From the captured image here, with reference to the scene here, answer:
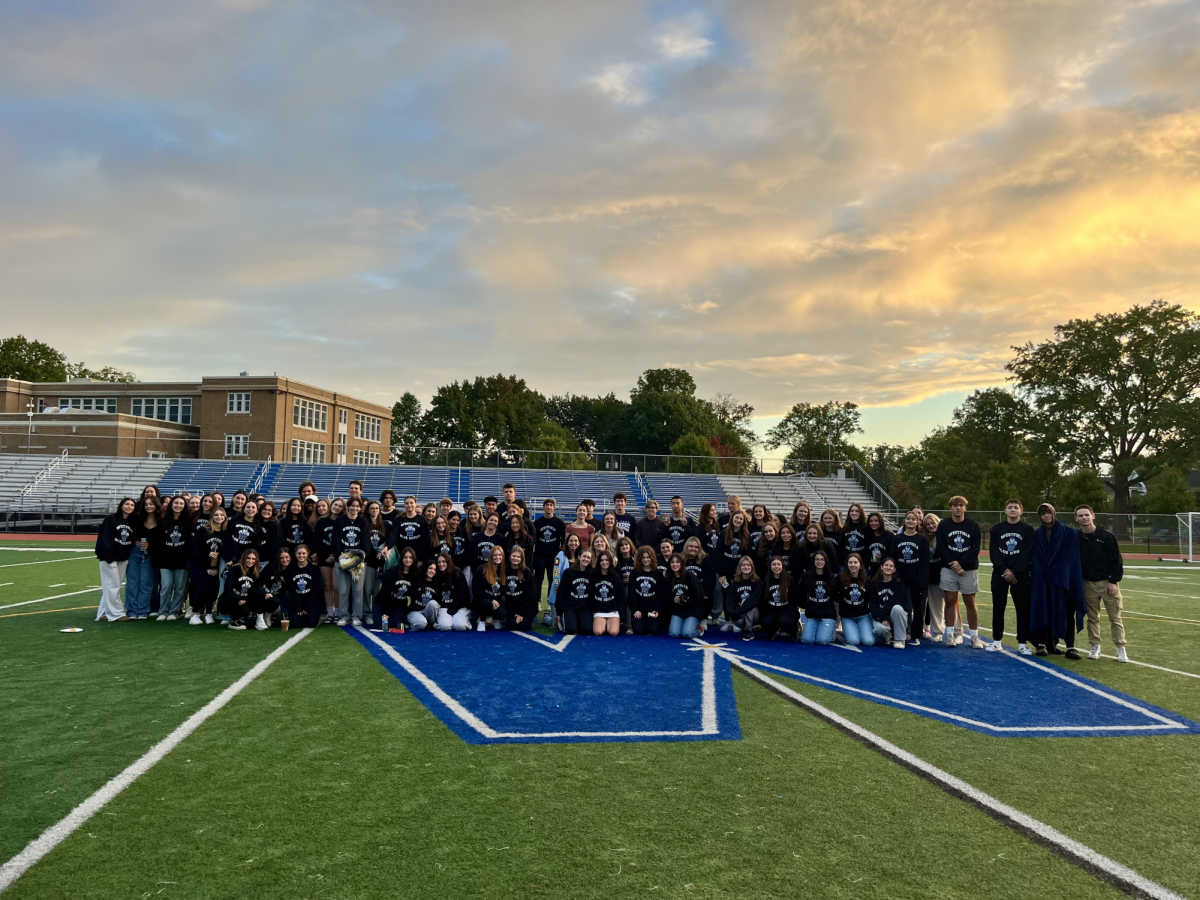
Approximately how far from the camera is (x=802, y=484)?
37656mm

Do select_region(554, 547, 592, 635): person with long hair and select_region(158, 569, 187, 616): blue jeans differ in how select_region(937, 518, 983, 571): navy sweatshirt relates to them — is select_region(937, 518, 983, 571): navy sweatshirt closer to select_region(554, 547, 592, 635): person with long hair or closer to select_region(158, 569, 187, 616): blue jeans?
select_region(554, 547, 592, 635): person with long hair

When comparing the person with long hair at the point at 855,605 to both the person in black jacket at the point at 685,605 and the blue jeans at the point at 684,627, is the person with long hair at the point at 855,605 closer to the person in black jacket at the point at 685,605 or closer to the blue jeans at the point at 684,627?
the person in black jacket at the point at 685,605

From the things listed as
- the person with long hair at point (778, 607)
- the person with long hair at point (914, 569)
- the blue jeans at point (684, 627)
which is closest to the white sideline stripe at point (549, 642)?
the blue jeans at point (684, 627)

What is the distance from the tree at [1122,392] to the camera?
4578cm

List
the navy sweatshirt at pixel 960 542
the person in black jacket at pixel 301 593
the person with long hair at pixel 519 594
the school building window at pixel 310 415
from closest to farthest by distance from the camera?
the navy sweatshirt at pixel 960 542, the person in black jacket at pixel 301 593, the person with long hair at pixel 519 594, the school building window at pixel 310 415

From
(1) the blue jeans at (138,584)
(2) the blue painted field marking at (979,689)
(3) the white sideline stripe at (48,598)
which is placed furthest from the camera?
(3) the white sideline stripe at (48,598)

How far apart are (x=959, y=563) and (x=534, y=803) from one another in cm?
720

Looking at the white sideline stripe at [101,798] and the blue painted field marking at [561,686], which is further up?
the white sideline stripe at [101,798]

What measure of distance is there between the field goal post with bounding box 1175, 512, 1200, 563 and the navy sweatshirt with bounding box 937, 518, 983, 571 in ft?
80.3

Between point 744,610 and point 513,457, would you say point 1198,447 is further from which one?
point 744,610

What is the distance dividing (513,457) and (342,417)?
22103 millimetres

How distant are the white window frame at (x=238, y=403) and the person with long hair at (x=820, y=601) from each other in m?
44.8

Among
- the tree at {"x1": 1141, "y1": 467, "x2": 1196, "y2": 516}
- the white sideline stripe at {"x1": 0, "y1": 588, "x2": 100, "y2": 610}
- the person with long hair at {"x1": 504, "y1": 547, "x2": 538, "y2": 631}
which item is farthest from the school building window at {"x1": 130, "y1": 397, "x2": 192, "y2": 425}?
the tree at {"x1": 1141, "y1": 467, "x2": 1196, "y2": 516}

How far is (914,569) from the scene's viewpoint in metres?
9.89
